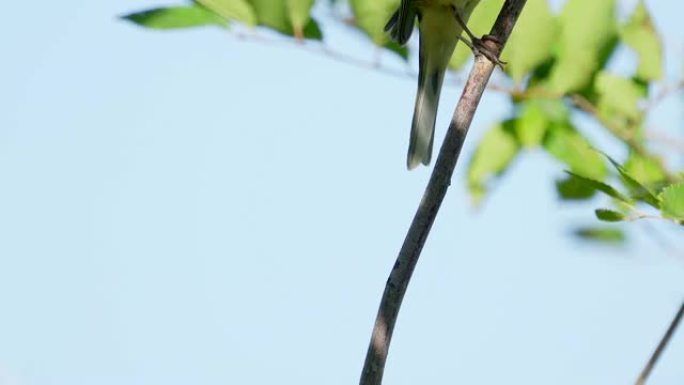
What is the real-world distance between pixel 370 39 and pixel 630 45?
49cm

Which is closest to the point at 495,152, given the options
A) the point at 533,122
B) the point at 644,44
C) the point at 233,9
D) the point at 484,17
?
the point at 533,122

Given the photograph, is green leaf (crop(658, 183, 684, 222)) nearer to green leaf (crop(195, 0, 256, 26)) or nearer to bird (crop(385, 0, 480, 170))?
green leaf (crop(195, 0, 256, 26))

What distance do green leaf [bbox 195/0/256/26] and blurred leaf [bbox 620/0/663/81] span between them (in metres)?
0.73

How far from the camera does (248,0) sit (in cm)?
212

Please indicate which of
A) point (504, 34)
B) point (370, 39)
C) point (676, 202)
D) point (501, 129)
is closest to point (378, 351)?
point (676, 202)

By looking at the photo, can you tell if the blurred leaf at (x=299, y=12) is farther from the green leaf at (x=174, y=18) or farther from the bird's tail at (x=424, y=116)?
the bird's tail at (x=424, y=116)

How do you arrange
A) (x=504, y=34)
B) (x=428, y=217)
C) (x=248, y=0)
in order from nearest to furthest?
(x=428, y=217), (x=504, y=34), (x=248, y=0)

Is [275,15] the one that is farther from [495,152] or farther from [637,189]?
[637,189]

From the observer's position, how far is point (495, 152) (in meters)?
Answer: 2.59

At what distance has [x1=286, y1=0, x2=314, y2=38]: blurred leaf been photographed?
2.12 metres

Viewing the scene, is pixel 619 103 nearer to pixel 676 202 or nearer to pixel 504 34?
pixel 504 34

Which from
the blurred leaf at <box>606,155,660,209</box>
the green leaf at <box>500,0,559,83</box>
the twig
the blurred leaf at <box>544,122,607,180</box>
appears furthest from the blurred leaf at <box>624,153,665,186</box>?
the twig

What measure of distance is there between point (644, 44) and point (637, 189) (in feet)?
2.34

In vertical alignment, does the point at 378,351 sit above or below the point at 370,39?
below
